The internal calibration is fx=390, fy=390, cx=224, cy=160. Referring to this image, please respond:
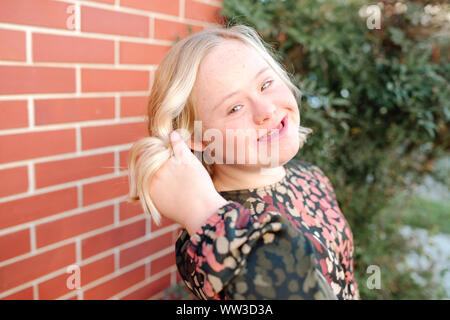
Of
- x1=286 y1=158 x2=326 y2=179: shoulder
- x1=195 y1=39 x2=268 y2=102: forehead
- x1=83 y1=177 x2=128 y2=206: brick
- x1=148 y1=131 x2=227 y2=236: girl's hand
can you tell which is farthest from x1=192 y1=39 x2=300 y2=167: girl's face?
x1=83 y1=177 x2=128 y2=206: brick

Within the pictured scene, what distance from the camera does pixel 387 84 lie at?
2.49m

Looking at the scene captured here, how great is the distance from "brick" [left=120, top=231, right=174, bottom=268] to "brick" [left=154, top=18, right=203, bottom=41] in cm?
112

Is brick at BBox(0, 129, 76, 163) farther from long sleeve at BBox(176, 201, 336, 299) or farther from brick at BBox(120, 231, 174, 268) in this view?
long sleeve at BBox(176, 201, 336, 299)

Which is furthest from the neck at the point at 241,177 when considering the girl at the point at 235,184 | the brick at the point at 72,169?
the brick at the point at 72,169

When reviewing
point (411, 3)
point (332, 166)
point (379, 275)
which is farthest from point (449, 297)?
point (411, 3)

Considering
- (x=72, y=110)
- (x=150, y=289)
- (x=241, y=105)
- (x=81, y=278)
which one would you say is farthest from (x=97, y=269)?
(x=241, y=105)

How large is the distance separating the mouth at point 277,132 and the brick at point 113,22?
0.93 m

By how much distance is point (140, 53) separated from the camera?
1.95 m

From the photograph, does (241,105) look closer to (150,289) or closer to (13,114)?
(13,114)

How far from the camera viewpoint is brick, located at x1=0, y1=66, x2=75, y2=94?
4.67 ft

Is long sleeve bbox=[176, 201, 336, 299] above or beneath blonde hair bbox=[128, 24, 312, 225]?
beneath

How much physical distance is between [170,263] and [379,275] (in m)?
1.58
